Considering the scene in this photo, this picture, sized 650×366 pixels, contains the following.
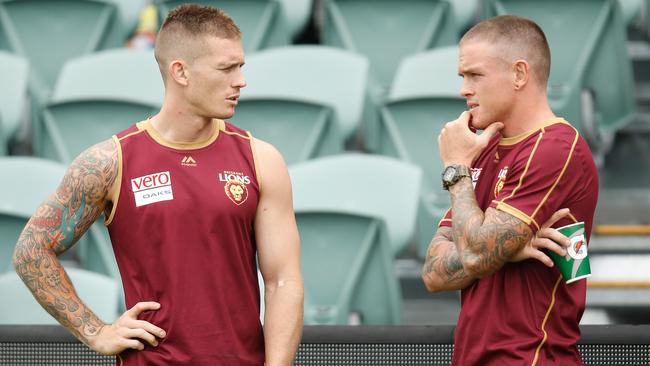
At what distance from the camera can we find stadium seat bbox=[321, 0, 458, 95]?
22.0ft

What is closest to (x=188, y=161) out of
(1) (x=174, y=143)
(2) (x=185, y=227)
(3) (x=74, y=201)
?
(1) (x=174, y=143)

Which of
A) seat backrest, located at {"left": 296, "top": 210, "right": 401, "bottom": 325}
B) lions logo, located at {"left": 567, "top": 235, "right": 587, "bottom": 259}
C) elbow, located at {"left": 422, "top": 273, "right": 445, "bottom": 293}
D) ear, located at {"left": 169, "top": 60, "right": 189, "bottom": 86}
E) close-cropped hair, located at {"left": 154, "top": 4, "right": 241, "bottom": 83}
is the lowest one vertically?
seat backrest, located at {"left": 296, "top": 210, "right": 401, "bottom": 325}

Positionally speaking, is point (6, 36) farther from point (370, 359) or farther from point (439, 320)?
point (370, 359)

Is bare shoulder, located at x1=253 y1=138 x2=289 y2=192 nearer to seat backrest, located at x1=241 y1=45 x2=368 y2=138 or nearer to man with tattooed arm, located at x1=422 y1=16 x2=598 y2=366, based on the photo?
man with tattooed arm, located at x1=422 y1=16 x2=598 y2=366

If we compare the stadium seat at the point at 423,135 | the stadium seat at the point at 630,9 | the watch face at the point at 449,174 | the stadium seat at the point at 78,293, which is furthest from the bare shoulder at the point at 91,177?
the stadium seat at the point at 630,9

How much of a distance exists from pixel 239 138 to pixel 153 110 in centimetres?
289

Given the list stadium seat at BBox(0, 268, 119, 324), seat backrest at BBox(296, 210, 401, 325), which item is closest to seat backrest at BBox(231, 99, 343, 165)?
seat backrest at BBox(296, 210, 401, 325)

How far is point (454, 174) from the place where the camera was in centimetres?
292

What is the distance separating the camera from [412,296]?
18.5ft

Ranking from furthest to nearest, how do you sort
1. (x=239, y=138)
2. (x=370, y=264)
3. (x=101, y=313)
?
1. (x=370, y=264)
2. (x=101, y=313)
3. (x=239, y=138)

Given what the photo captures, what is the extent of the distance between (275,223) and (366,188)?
2424 millimetres

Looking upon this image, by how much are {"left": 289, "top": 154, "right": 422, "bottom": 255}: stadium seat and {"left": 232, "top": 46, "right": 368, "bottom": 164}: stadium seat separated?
43 centimetres

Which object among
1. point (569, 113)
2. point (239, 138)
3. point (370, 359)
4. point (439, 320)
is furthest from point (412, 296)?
point (239, 138)

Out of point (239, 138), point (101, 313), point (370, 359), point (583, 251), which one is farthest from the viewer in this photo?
point (101, 313)
